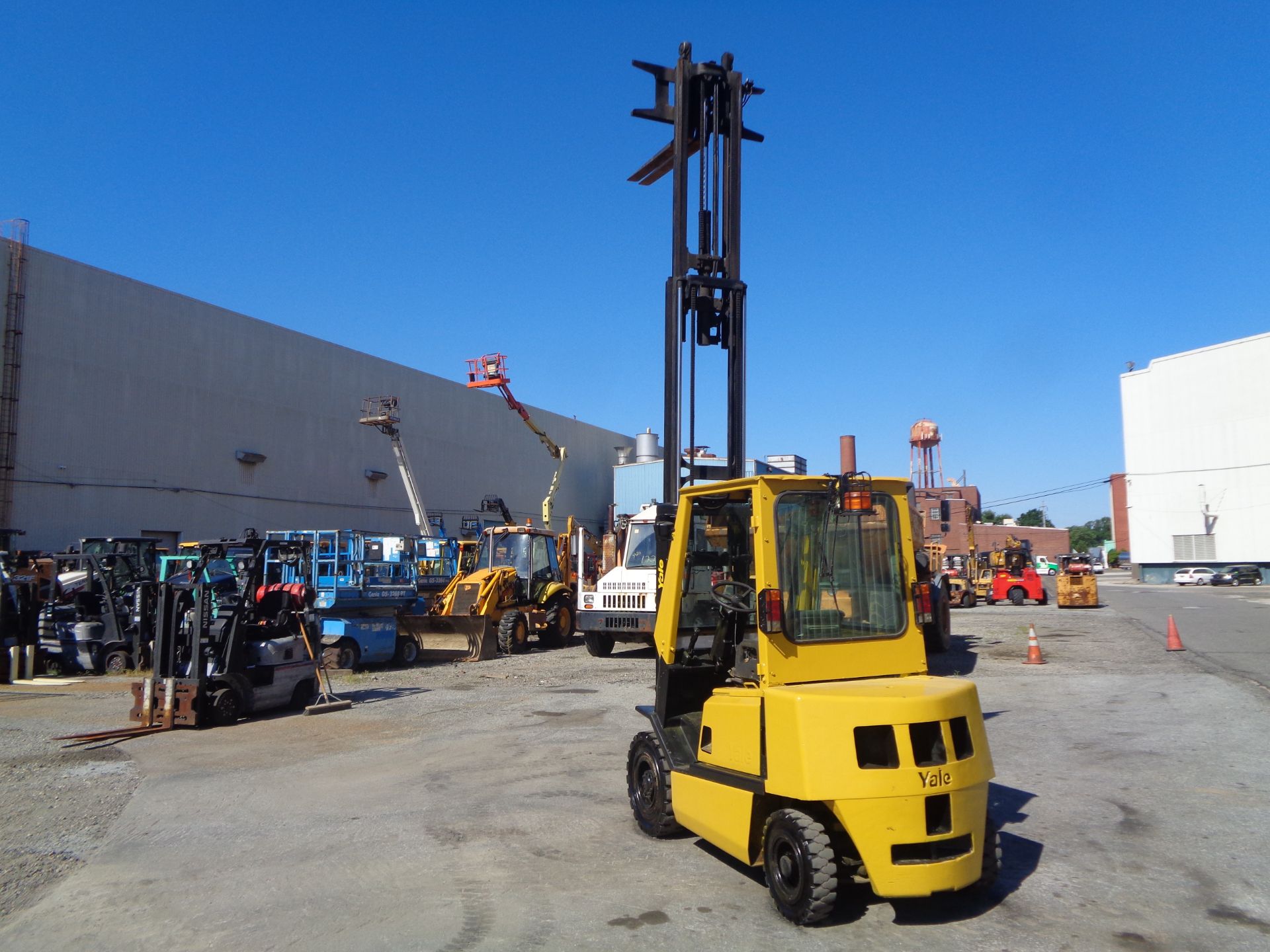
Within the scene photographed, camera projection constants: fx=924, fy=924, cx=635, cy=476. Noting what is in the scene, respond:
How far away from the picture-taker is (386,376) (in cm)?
4019

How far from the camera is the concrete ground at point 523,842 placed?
4.70 metres

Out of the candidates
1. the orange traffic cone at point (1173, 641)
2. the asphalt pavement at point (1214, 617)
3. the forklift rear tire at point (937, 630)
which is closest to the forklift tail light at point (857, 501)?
the asphalt pavement at point (1214, 617)

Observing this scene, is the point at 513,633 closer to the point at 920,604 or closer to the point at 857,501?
the point at 920,604

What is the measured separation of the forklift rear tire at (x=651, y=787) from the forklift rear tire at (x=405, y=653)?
11.5 metres

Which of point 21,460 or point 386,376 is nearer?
point 21,460

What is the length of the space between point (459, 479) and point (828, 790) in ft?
135

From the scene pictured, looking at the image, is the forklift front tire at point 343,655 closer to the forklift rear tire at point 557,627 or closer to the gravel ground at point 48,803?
the gravel ground at point 48,803

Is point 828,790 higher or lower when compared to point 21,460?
lower

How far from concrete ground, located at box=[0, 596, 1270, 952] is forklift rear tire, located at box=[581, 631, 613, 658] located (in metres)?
6.40

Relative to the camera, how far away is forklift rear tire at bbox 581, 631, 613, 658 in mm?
18391

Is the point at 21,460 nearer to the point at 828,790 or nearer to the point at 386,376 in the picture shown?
the point at 386,376

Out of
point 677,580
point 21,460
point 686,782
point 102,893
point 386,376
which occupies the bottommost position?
point 102,893

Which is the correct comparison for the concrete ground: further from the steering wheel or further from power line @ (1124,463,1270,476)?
power line @ (1124,463,1270,476)

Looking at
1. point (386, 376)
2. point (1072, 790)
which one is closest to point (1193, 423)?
point (386, 376)
